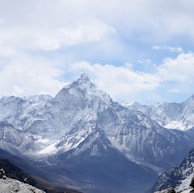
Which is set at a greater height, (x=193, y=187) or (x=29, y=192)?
(x=193, y=187)

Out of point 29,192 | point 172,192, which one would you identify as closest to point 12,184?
point 29,192

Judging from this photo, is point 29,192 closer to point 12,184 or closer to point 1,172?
point 12,184

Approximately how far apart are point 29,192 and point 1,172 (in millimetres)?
4261

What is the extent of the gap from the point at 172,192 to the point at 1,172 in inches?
555

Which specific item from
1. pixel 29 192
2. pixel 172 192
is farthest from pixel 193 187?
pixel 29 192

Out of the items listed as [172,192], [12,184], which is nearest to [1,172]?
[12,184]

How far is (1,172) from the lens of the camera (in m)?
39.8

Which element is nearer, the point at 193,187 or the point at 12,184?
the point at 12,184

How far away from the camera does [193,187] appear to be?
132 ft

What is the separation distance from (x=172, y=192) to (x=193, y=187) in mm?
2225

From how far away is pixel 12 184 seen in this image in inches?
1454

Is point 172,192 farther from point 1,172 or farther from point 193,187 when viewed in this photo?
point 1,172

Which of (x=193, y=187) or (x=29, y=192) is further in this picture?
(x=193, y=187)
